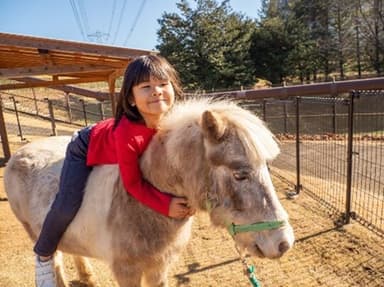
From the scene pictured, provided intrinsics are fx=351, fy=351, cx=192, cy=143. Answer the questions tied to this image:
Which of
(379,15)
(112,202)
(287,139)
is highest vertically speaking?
(379,15)

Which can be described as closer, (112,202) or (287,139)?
(112,202)

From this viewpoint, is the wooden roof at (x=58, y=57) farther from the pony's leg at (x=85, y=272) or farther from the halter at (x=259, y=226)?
the halter at (x=259, y=226)

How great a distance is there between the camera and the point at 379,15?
29906 mm

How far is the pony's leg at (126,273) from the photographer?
2008mm

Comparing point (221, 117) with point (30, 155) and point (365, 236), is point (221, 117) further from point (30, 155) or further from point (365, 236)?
point (365, 236)

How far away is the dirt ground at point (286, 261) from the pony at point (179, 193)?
1069 mm

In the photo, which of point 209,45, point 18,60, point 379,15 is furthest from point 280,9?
point 18,60

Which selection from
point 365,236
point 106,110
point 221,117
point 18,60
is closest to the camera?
point 221,117

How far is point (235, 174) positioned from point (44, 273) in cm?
186

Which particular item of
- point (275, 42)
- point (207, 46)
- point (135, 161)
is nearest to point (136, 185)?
point (135, 161)

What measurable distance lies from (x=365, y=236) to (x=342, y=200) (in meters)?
1.34

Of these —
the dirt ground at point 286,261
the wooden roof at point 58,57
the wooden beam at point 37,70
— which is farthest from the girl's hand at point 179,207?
the wooden beam at point 37,70

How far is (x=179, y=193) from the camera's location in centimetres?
182

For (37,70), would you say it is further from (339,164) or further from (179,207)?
(339,164)
